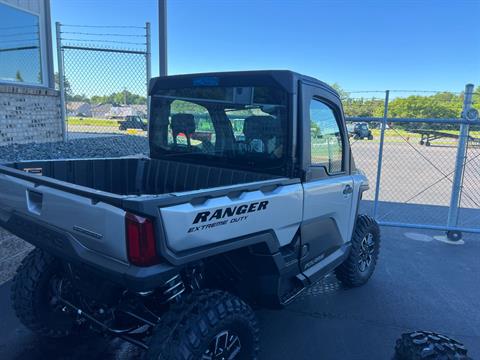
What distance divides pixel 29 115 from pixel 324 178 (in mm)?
5803

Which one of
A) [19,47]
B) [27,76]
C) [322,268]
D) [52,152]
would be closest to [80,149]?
[52,152]

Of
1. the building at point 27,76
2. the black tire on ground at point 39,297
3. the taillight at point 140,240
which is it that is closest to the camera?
the taillight at point 140,240

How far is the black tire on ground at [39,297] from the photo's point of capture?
2846 mm

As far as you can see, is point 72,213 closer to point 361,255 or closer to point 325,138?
point 325,138

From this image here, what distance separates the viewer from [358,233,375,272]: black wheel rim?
4.16 metres

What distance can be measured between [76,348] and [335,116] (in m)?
2.92

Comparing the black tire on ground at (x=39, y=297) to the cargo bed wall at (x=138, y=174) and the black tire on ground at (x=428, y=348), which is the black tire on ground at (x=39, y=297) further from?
the black tire on ground at (x=428, y=348)

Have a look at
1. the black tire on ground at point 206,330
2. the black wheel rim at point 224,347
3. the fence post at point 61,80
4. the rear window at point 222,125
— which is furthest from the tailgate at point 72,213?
the fence post at point 61,80

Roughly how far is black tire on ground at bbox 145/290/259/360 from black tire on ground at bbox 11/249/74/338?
1.28m

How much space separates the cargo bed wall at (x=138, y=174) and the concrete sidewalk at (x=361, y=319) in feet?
4.35

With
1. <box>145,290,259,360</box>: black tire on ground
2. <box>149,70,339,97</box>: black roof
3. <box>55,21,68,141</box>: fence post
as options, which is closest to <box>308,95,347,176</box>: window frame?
<box>149,70,339,97</box>: black roof

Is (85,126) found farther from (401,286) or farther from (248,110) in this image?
(401,286)

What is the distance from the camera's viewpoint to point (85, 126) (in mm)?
7465

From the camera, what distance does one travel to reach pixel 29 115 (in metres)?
6.71
